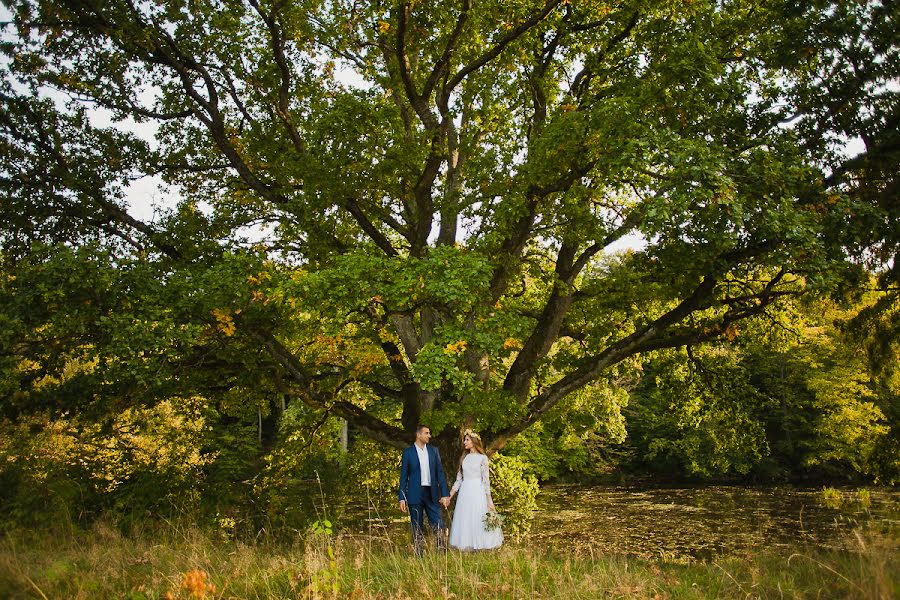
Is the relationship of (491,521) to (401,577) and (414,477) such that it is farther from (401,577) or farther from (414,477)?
(401,577)

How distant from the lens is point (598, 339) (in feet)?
40.3

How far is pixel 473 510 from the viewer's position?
776 cm

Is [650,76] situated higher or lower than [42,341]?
higher

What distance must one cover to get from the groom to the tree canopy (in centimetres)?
87

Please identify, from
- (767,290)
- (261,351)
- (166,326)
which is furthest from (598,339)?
(166,326)

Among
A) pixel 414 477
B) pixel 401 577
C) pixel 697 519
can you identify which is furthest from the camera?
pixel 697 519

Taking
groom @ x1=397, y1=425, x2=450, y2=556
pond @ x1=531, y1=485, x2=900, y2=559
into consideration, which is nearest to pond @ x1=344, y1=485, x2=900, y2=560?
pond @ x1=531, y1=485, x2=900, y2=559

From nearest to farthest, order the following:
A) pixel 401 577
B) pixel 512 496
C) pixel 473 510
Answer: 1. pixel 401 577
2. pixel 473 510
3. pixel 512 496

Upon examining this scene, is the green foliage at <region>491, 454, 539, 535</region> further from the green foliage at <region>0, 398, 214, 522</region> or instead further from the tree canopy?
the green foliage at <region>0, 398, 214, 522</region>

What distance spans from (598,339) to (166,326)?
757cm

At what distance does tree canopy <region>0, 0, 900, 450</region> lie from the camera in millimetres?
8062

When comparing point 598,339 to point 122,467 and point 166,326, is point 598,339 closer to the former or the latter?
point 166,326

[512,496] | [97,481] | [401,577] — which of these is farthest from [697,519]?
[401,577]

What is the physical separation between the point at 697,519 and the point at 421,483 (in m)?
16.2
